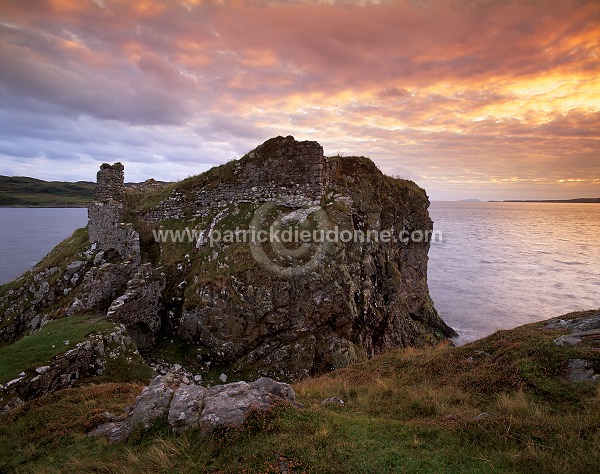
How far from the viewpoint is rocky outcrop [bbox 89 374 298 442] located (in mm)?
7090

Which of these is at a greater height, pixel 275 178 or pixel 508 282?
pixel 275 178

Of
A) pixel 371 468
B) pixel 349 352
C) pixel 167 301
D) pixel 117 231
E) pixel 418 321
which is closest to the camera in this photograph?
pixel 371 468

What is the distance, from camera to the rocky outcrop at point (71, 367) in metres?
10.7

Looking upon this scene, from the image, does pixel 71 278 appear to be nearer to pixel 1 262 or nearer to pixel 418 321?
pixel 418 321

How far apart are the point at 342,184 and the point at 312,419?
1731cm

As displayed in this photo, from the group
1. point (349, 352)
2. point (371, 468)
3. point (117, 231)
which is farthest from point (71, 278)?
point (371, 468)

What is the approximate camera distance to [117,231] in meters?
23.2

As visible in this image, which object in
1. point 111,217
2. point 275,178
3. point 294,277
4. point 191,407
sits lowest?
point 191,407

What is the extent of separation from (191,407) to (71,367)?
823 centimetres

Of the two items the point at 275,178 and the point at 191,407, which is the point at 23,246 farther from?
the point at 191,407

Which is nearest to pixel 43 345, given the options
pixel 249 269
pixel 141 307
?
pixel 141 307

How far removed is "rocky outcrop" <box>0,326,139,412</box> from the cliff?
2823 millimetres

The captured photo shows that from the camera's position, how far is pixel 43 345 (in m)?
12.9

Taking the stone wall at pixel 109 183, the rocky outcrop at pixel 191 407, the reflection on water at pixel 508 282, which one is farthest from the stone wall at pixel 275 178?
the reflection on water at pixel 508 282
